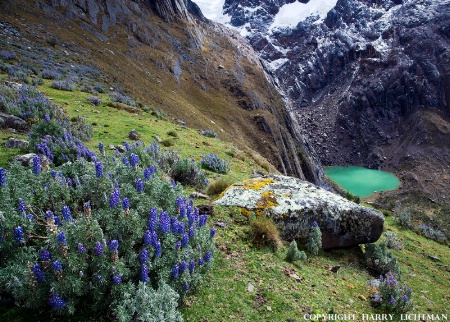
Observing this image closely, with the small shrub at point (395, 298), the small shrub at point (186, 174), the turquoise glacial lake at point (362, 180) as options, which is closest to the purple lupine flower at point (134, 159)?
the small shrub at point (186, 174)

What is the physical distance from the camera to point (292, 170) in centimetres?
6525

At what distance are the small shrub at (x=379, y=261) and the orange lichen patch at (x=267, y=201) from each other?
364 centimetres

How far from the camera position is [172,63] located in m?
61.6

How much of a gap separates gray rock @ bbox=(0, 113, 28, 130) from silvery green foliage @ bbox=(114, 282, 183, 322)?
11611 mm

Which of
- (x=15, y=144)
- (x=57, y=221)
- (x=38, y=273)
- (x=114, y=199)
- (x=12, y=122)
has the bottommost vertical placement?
(x=12, y=122)

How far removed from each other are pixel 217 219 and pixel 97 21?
59501mm

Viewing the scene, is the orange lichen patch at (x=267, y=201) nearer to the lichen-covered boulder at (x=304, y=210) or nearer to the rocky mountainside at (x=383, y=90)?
the lichen-covered boulder at (x=304, y=210)

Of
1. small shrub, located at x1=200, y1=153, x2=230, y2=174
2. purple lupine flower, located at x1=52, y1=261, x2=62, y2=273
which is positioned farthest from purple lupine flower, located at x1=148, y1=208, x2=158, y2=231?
small shrub, located at x1=200, y1=153, x2=230, y2=174

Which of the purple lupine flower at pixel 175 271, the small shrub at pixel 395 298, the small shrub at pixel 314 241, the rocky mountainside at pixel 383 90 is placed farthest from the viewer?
the rocky mountainside at pixel 383 90

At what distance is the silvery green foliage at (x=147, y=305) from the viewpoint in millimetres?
3747

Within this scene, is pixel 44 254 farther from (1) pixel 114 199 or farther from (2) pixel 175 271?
(2) pixel 175 271

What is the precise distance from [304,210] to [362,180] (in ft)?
390

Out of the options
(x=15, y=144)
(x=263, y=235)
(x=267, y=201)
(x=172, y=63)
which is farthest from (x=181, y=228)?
(x=172, y=63)

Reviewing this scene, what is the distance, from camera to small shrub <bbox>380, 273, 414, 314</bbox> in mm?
6496
